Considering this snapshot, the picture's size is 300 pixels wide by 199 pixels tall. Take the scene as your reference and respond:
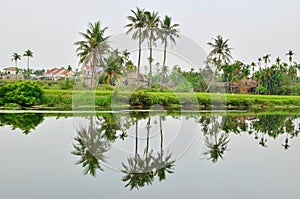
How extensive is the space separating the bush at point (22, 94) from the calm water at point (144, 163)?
10.6 m

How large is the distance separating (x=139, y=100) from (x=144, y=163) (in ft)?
58.1

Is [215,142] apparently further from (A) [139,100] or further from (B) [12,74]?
(B) [12,74]

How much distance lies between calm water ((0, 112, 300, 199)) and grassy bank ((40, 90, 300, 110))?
10.7m

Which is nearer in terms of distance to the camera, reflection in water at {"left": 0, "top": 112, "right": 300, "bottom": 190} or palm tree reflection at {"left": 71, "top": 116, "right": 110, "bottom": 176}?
reflection in water at {"left": 0, "top": 112, "right": 300, "bottom": 190}

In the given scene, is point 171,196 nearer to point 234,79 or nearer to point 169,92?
point 169,92

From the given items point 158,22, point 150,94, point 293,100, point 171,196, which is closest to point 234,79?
point 293,100

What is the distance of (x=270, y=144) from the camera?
11414 mm

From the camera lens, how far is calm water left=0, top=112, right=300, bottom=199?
593 centimetres

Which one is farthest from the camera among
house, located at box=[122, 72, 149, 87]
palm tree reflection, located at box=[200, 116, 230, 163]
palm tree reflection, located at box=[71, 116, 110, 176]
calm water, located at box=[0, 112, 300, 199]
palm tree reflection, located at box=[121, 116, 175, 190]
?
house, located at box=[122, 72, 149, 87]

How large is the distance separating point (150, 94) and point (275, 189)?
20163 mm

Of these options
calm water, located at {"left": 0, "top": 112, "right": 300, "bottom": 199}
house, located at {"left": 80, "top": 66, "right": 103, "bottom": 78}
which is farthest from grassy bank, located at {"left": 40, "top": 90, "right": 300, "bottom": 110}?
calm water, located at {"left": 0, "top": 112, "right": 300, "bottom": 199}

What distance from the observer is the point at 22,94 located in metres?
23.9

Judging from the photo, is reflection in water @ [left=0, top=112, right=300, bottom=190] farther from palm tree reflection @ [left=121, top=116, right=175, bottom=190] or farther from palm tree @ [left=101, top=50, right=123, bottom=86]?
palm tree @ [left=101, top=50, right=123, bottom=86]

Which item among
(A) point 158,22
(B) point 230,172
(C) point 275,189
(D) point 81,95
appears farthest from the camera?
(A) point 158,22
